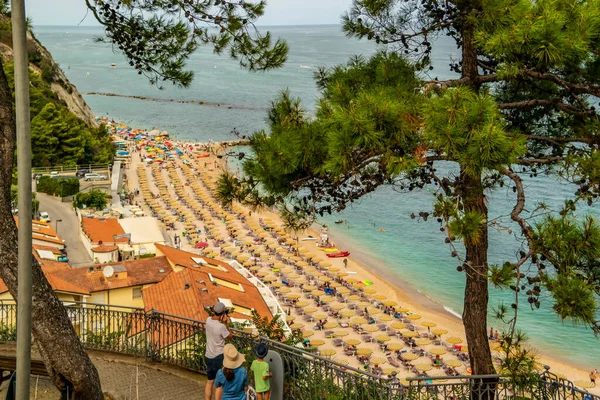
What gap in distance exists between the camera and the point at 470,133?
5.33 meters

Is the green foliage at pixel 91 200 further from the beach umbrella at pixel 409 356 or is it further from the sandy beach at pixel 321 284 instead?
the beach umbrella at pixel 409 356

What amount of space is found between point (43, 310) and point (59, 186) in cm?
3821

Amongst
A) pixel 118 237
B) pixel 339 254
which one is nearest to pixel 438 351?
pixel 339 254

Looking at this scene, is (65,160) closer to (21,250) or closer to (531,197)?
(531,197)

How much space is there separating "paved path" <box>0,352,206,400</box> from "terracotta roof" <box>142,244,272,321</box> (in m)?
9.30

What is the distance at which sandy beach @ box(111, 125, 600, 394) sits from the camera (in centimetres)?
2566

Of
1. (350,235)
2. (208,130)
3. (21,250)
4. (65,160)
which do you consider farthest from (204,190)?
(21,250)

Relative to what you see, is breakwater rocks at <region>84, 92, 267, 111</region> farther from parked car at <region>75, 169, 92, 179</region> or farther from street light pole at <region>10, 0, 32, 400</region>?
street light pole at <region>10, 0, 32, 400</region>

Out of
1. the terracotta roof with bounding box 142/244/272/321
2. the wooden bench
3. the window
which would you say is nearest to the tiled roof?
the terracotta roof with bounding box 142/244/272/321

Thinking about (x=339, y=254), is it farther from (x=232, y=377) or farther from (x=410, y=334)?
(x=232, y=377)

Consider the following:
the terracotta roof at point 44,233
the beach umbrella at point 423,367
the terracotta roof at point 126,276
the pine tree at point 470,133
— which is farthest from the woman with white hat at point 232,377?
the terracotta roof at point 44,233

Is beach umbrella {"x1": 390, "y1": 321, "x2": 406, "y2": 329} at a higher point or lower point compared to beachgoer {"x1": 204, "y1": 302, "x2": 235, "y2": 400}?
lower

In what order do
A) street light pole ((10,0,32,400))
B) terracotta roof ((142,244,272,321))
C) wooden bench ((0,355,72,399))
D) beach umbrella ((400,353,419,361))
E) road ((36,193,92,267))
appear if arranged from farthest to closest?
1. road ((36,193,92,267))
2. beach umbrella ((400,353,419,361))
3. terracotta roof ((142,244,272,321))
4. wooden bench ((0,355,72,399))
5. street light pole ((10,0,32,400))

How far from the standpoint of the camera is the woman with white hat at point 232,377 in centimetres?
627
